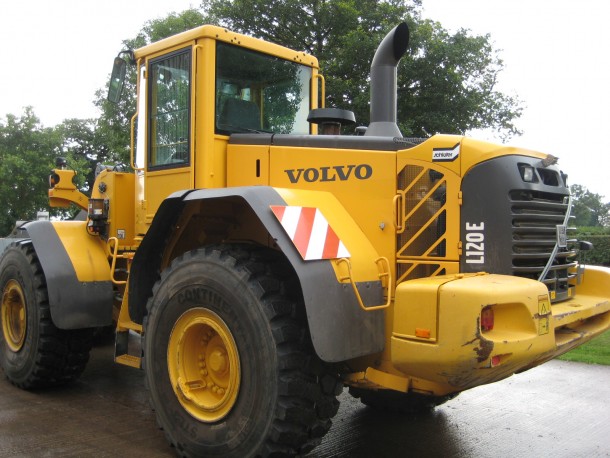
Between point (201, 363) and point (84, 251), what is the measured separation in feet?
6.84

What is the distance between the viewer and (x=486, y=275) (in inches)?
132

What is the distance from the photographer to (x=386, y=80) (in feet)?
15.3

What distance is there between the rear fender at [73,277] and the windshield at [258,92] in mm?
1774

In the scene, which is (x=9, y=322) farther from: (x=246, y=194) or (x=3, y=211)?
(x=3, y=211)

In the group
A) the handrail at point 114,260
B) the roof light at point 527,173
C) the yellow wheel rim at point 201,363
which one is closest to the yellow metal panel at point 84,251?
the handrail at point 114,260

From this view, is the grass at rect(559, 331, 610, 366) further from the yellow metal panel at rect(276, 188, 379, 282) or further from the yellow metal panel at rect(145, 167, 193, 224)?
the yellow metal panel at rect(145, 167, 193, 224)

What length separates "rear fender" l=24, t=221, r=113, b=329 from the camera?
16.2 feet

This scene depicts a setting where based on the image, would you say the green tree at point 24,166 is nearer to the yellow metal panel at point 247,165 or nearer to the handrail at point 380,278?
the yellow metal panel at point 247,165

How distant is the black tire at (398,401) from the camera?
4.94 meters

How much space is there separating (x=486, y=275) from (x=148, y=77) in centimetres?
330


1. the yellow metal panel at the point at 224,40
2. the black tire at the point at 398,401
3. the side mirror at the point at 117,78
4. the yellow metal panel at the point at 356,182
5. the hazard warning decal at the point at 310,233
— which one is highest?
the yellow metal panel at the point at 224,40

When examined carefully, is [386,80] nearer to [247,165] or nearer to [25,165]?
[247,165]

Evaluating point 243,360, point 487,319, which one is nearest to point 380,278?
point 487,319

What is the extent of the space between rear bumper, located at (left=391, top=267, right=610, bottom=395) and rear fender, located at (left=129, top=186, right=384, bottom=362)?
284 millimetres
